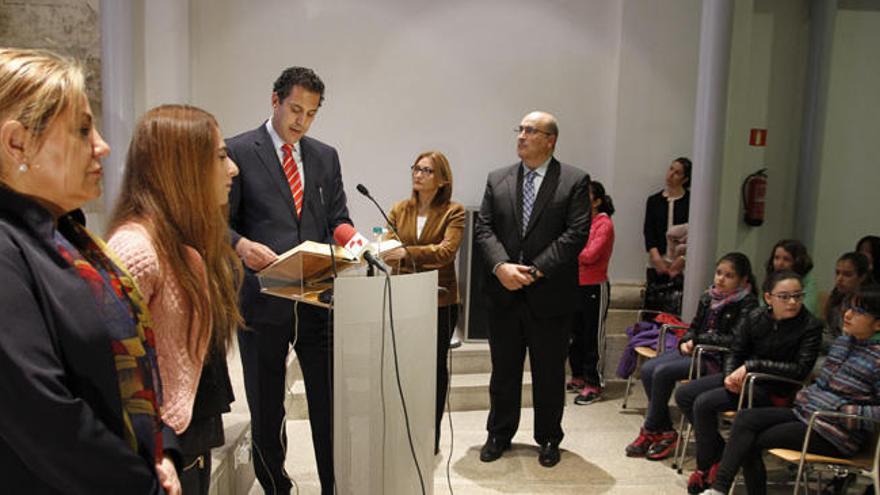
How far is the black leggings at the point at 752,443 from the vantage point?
298 cm

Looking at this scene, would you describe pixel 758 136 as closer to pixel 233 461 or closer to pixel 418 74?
pixel 418 74

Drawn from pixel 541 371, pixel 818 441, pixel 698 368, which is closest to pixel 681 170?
pixel 698 368

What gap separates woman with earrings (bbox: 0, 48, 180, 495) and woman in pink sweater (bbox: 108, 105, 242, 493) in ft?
0.83

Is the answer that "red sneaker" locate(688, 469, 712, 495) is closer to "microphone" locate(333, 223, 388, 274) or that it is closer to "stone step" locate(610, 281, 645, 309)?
"microphone" locate(333, 223, 388, 274)

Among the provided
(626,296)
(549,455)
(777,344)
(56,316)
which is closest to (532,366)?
(549,455)

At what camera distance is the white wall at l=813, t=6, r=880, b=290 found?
5.55 meters

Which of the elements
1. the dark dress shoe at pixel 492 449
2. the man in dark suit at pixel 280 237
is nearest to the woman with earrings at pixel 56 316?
the man in dark suit at pixel 280 237

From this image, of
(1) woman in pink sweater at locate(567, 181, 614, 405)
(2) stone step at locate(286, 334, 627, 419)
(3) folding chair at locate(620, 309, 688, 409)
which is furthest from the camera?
(1) woman in pink sweater at locate(567, 181, 614, 405)

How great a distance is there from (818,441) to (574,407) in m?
1.88

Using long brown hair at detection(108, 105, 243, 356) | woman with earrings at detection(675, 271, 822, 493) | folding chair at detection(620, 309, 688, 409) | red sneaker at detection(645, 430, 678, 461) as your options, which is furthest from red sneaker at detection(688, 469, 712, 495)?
long brown hair at detection(108, 105, 243, 356)

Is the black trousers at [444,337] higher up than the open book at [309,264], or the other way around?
the open book at [309,264]

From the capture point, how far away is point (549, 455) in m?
3.60

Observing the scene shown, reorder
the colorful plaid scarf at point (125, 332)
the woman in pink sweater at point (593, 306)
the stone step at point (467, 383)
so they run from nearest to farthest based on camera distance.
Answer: the colorful plaid scarf at point (125, 332), the stone step at point (467, 383), the woman in pink sweater at point (593, 306)

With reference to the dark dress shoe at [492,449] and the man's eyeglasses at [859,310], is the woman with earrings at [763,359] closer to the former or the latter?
the man's eyeglasses at [859,310]
